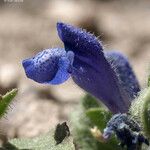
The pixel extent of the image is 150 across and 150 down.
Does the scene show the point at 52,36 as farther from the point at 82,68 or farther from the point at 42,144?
the point at 82,68

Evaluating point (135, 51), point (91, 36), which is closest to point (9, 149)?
point (91, 36)

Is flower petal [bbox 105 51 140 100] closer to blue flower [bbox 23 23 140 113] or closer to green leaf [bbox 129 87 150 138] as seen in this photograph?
blue flower [bbox 23 23 140 113]

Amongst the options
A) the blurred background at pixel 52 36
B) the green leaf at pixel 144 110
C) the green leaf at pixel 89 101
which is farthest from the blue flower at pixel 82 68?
the blurred background at pixel 52 36

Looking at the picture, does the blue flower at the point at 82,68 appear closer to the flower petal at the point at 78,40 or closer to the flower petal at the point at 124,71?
the flower petal at the point at 78,40

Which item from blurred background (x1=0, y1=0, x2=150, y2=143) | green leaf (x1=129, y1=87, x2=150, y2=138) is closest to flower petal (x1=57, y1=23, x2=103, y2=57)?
green leaf (x1=129, y1=87, x2=150, y2=138)

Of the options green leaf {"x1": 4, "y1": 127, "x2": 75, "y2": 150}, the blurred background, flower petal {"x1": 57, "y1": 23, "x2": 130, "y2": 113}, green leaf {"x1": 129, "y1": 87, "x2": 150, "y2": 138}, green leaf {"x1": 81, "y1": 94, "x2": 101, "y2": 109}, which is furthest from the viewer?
the blurred background

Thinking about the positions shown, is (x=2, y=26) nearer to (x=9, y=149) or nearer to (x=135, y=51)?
(x=135, y=51)
